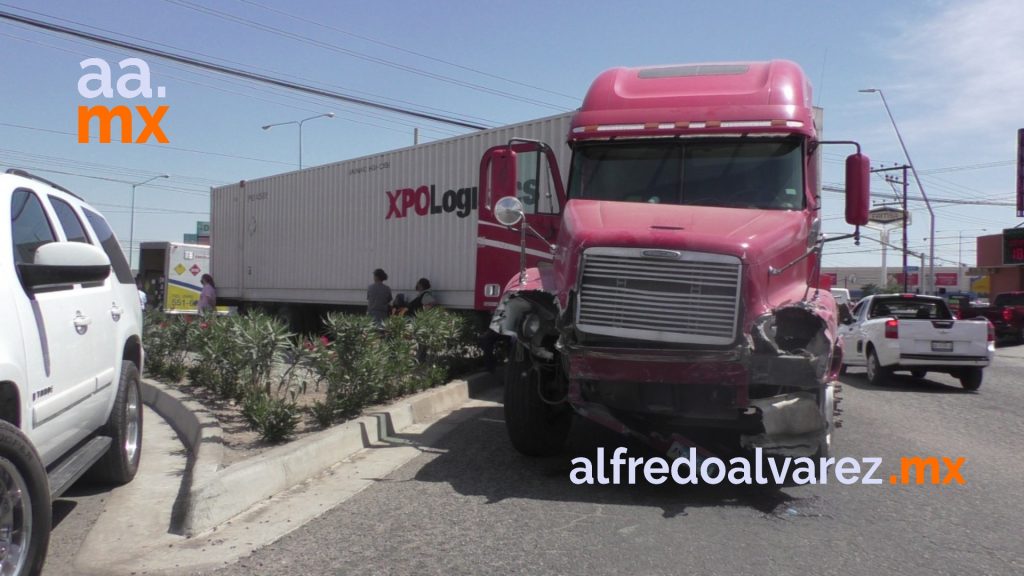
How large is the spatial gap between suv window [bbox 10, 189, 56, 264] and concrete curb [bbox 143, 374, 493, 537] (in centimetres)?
161

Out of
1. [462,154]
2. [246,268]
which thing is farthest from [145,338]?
[246,268]

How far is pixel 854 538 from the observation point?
4.75 m

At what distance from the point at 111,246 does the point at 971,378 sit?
40.6ft

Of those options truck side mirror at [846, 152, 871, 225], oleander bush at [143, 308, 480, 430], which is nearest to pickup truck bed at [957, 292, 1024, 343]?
truck side mirror at [846, 152, 871, 225]

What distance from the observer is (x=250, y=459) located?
224 inches

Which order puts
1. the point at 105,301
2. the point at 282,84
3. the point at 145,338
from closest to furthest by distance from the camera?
the point at 105,301 → the point at 145,338 → the point at 282,84

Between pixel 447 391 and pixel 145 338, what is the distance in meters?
4.31

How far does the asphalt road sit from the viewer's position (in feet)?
14.1

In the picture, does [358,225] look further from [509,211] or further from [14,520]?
[14,520]

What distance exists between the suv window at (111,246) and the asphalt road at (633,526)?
2362 millimetres

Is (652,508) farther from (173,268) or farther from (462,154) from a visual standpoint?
(173,268)

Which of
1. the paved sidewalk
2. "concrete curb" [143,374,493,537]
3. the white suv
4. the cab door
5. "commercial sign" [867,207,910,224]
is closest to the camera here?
the white suv

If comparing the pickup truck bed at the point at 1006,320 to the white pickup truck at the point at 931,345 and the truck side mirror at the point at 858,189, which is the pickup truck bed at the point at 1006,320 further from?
the truck side mirror at the point at 858,189

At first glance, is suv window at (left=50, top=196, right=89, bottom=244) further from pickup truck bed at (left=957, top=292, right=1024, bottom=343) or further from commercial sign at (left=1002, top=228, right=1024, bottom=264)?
commercial sign at (left=1002, top=228, right=1024, bottom=264)
